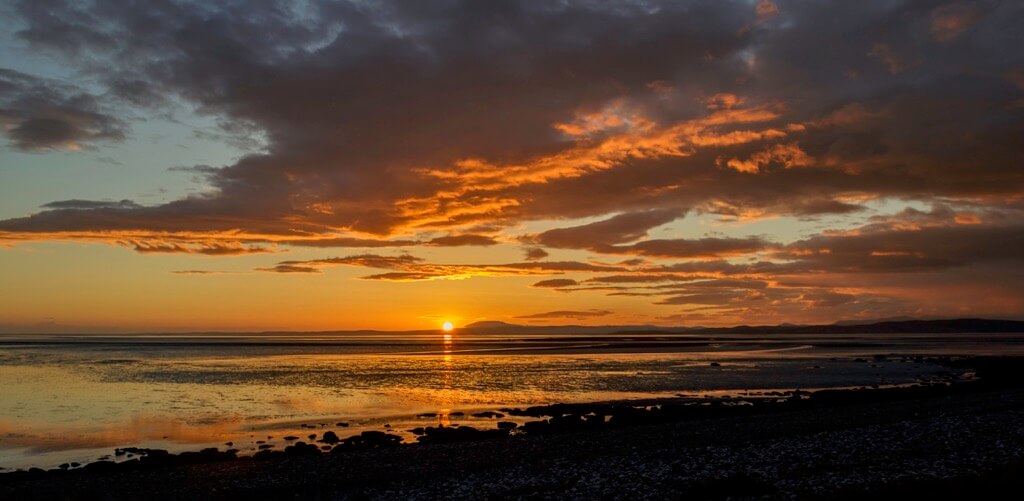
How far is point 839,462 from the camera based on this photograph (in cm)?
2220

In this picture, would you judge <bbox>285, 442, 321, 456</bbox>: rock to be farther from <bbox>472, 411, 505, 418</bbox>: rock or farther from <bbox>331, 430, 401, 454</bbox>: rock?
<bbox>472, 411, 505, 418</bbox>: rock

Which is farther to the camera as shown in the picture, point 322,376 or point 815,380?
point 322,376

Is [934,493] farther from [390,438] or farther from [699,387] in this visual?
[699,387]

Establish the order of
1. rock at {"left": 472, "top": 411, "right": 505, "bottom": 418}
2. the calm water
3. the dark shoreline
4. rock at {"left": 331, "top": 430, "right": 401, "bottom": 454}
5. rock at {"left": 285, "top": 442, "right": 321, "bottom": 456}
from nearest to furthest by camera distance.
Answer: the dark shoreline < rock at {"left": 285, "top": 442, "right": 321, "bottom": 456} < rock at {"left": 331, "top": 430, "right": 401, "bottom": 454} < the calm water < rock at {"left": 472, "top": 411, "right": 505, "bottom": 418}

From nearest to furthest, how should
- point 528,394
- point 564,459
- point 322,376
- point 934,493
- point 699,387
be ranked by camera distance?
point 934,493 < point 564,459 < point 528,394 < point 699,387 < point 322,376

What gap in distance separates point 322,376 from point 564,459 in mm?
53366

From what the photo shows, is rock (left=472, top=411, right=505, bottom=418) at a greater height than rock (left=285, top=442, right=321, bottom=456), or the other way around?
rock (left=285, top=442, right=321, bottom=456)

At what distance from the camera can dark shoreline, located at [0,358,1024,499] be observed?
67.1 ft

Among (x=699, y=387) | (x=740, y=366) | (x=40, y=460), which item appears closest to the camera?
(x=40, y=460)

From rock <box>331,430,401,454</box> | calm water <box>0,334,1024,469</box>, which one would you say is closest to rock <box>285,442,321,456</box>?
rock <box>331,430,401,454</box>

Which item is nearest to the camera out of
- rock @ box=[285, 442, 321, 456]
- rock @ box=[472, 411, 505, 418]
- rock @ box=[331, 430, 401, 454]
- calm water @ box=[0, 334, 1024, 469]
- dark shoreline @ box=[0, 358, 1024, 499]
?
dark shoreline @ box=[0, 358, 1024, 499]

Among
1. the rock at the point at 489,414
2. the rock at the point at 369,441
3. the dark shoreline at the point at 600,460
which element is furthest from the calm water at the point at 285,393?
the dark shoreline at the point at 600,460

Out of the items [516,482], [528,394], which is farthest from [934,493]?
[528,394]

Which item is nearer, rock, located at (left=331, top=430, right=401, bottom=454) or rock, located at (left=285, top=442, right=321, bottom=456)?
rock, located at (left=285, top=442, right=321, bottom=456)
